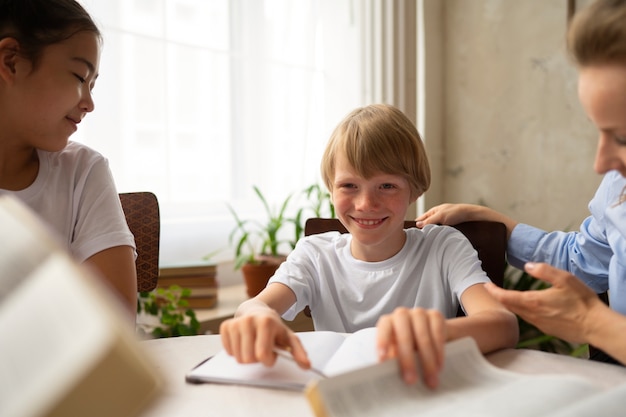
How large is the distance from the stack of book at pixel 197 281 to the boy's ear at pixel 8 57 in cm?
112

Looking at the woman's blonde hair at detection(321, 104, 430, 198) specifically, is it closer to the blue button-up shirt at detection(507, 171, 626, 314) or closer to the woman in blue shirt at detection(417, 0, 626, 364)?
the blue button-up shirt at detection(507, 171, 626, 314)

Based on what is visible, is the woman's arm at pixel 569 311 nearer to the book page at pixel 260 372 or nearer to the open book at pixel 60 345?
the book page at pixel 260 372

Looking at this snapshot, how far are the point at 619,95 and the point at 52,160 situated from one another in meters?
1.17

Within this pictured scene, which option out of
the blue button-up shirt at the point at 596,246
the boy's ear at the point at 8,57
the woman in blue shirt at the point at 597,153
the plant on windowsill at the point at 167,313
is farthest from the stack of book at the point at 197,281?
the woman in blue shirt at the point at 597,153

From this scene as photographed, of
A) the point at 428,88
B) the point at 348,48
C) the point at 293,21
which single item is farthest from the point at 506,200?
the point at 293,21

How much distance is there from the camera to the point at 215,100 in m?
2.56

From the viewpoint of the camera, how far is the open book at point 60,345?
43cm

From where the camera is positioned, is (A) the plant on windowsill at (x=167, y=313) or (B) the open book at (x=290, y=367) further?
(A) the plant on windowsill at (x=167, y=313)

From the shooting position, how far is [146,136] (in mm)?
2314

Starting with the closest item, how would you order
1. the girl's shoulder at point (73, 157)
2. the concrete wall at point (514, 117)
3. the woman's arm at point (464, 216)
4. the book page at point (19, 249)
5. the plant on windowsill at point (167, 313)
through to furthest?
the book page at point (19, 249) < the girl's shoulder at point (73, 157) < the woman's arm at point (464, 216) < the plant on windowsill at point (167, 313) < the concrete wall at point (514, 117)

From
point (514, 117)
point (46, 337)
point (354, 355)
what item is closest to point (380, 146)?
point (354, 355)

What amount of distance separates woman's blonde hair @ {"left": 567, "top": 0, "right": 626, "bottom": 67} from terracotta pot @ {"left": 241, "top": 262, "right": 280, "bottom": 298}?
61.7 inches

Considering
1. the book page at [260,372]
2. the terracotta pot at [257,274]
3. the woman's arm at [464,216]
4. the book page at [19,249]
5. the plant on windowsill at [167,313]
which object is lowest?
the plant on windowsill at [167,313]

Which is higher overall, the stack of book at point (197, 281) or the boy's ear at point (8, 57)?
the boy's ear at point (8, 57)
